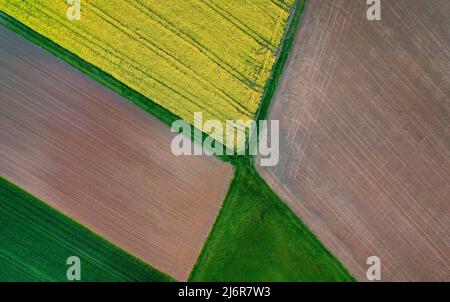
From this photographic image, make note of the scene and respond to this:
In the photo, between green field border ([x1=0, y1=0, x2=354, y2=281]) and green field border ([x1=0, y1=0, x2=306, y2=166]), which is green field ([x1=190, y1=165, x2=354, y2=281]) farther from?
green field border ([x1=0, y1=0, x2=306, y2=166])

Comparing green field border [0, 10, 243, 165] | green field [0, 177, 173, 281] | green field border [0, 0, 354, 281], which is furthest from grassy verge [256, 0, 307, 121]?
green field [0, 177, 173, 281]

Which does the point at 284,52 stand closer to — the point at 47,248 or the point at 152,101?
the point at 152,101

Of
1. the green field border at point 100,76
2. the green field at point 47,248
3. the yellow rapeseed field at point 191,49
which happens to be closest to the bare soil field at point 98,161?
the green field border at point 100,76

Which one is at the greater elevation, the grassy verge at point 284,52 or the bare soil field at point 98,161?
the grassy verge at point 284,52

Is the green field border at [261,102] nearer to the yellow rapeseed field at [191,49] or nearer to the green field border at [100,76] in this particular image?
the green field border at [100,76]

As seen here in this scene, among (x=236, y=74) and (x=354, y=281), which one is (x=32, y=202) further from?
(x=354, y=281)
